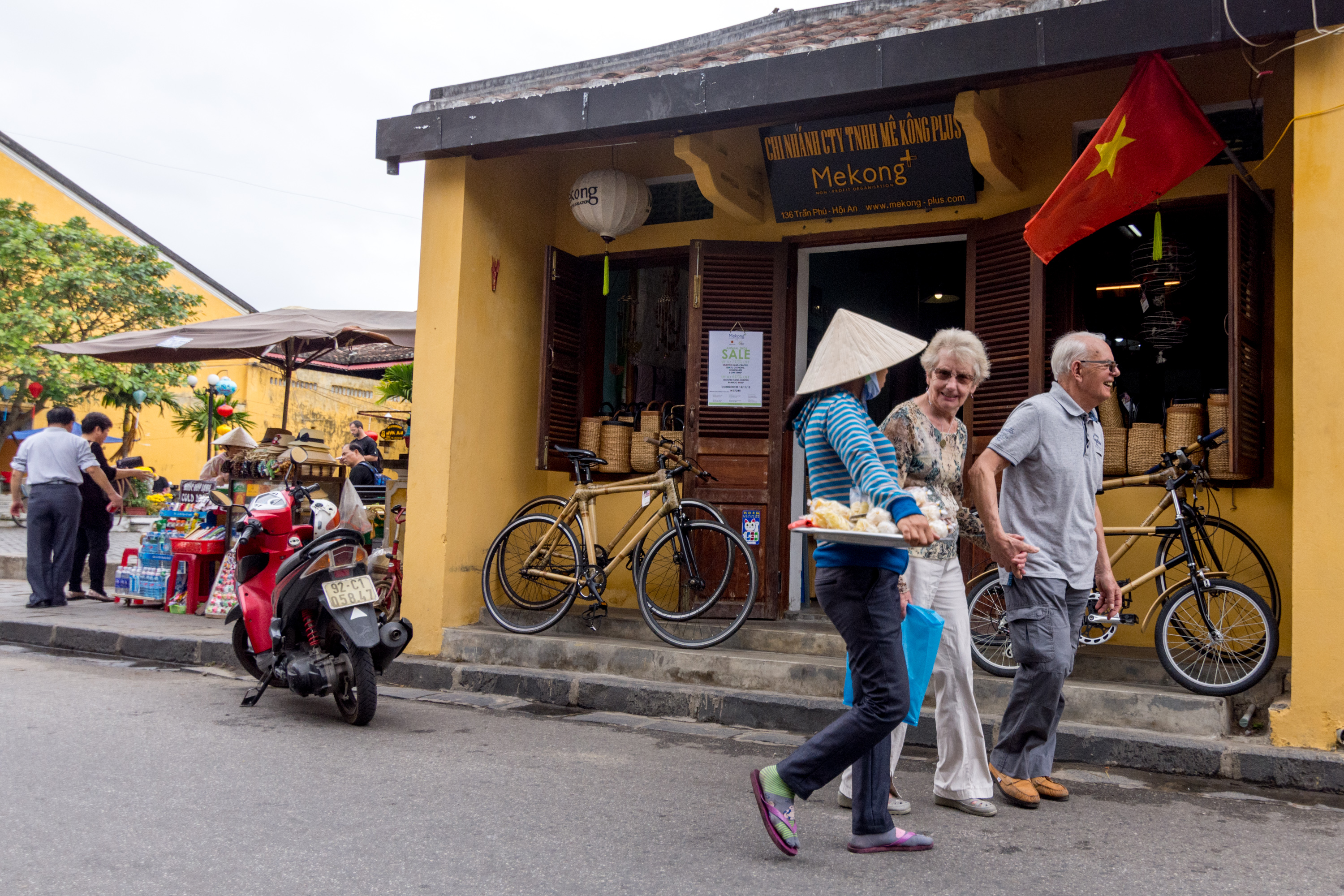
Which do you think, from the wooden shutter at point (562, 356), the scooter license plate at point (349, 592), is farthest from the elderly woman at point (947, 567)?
the wooden shutter at point (562, 356)

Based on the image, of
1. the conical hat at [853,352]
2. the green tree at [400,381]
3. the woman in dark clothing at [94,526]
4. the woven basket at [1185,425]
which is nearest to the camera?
the conical hat at [853,352]

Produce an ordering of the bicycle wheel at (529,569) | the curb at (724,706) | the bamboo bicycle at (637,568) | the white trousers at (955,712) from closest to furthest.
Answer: the white trousers at (955,712) < the curb at (724,706) < the bamboo bicycle at (637,568) < the bicycle wheel at (529,569)

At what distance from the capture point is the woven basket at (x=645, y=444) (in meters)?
8.02

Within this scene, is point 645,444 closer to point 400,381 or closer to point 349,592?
point 349,592

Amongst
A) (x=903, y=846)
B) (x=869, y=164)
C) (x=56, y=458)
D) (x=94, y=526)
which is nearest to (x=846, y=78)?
(x=869, y=164)

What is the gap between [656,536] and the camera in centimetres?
775

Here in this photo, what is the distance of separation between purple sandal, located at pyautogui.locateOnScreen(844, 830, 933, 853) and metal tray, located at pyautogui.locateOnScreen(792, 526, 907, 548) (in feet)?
3.53

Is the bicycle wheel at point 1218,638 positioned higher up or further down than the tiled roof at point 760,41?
further down

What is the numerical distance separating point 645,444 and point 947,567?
13.4 ft

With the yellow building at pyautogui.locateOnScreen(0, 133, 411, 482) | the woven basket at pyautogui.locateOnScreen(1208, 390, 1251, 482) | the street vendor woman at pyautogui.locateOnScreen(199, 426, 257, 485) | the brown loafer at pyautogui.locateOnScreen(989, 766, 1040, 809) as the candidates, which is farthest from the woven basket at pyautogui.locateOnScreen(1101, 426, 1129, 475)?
the yellow building at pyautogui.locateOnScreen(0, 133, 411, 482)

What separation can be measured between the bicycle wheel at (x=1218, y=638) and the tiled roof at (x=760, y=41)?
318cm

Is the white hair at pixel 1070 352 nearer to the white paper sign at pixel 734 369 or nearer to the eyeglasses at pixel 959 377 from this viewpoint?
the eyeglasses at pixel 959 377

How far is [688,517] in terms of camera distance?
23.2 ft

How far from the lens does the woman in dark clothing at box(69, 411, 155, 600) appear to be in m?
9.90
